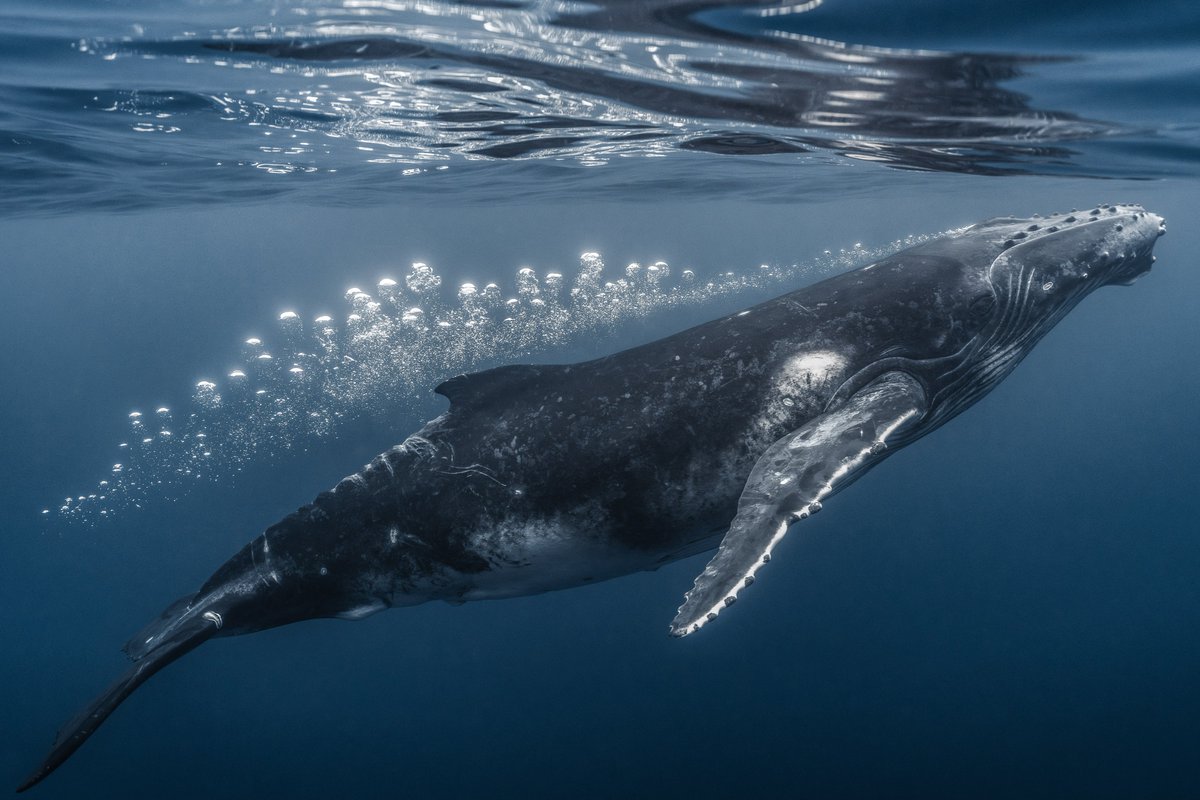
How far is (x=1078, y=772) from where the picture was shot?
16.3m

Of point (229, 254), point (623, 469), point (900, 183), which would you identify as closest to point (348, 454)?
point (623, 469)

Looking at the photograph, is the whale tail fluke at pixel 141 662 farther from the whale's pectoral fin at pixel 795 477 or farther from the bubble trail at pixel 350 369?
the bubble trail at pixel 350 369

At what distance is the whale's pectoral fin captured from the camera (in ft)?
14.9

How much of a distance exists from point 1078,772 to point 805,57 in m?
17.5

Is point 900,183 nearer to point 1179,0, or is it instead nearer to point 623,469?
point 1179,0

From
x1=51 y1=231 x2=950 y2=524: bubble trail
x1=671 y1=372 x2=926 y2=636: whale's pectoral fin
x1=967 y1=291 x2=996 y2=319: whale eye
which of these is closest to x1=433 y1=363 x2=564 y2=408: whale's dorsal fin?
x1=671 y1=372 x2=926 y2=636: whale's pectoral fin

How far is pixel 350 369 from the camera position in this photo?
21031 millimetres

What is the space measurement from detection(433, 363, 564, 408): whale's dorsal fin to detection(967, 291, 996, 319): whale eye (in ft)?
14.0

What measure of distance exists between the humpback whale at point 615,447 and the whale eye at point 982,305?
2cm

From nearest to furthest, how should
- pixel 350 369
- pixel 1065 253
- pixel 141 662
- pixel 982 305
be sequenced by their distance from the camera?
pixel 141 662, pixel 982 305, pixel 1065 253, pixel 350 369

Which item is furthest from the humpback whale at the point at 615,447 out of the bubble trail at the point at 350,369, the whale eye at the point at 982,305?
the bubble trail at the point at 350,369

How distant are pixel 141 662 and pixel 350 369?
15298 millimetres

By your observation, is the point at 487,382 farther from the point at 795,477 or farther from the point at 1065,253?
the point at 1065,253

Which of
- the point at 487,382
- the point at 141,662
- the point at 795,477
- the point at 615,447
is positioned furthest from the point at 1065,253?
the point at 141,662
